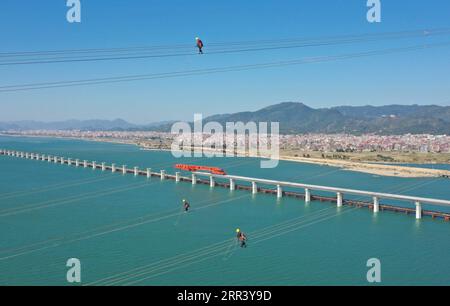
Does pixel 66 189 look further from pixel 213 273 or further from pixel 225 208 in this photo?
pixel 213 273

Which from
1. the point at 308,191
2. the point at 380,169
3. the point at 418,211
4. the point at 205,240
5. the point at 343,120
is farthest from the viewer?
the point at 343,120

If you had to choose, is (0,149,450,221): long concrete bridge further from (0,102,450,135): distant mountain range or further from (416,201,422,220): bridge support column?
(0,102,450,135): distant mountain range

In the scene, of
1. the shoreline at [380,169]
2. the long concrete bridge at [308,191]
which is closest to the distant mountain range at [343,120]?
the shoreline at [380,169]

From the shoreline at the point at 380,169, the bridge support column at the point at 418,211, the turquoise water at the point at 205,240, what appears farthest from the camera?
the shoreline at the point at 380,169

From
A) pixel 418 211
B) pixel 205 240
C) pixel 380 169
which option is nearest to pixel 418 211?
pixel 418 211

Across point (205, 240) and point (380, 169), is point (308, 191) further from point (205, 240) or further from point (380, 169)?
point (380, 169)

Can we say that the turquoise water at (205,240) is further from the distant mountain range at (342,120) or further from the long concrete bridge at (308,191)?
the distant mountain range at (342,120)

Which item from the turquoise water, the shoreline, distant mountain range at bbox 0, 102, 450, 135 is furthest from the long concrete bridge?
distant mountain range at bbox 0, 102, 450, 135
